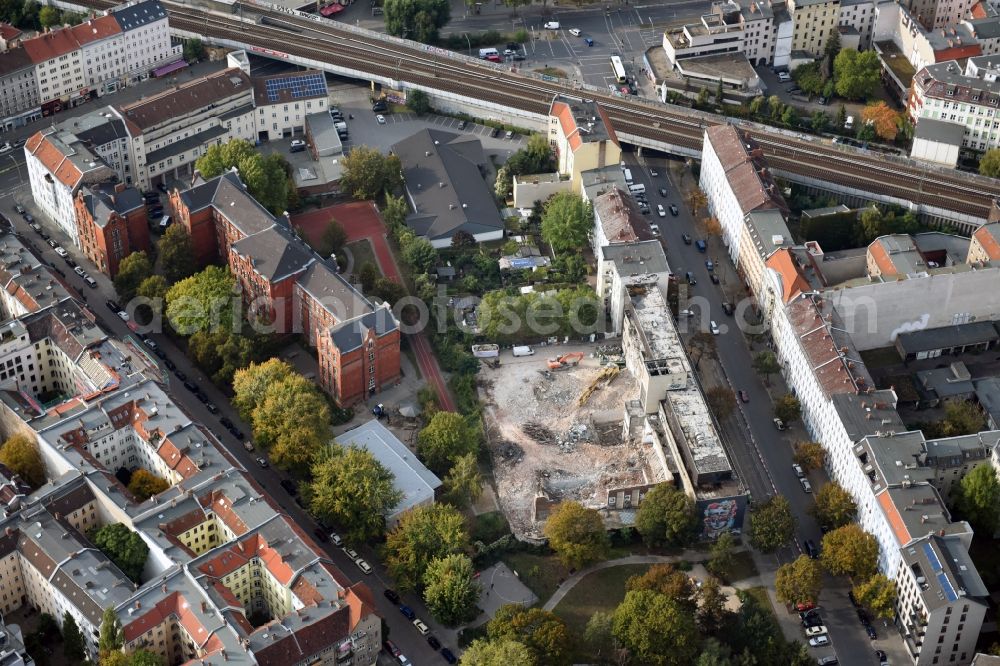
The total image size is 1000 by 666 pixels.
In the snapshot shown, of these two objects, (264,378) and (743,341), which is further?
(743,341)

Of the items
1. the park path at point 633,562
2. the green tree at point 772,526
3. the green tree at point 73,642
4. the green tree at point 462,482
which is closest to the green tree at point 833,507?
the green tree at point 772,526

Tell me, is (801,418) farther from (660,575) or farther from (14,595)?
(14,595)

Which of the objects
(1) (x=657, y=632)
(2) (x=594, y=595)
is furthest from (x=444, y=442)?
(1) (x=657, y=632)

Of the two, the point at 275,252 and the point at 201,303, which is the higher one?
the point at 275,252

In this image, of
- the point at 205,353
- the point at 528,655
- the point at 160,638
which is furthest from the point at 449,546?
the point at 205,353

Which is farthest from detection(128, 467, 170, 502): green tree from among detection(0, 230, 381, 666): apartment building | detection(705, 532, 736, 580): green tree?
detection(705, 532, 736, 580): green tree

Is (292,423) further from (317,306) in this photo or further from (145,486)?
(317,306)

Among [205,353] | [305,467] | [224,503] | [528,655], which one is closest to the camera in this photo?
[528,655]

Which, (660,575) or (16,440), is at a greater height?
(16,440)
